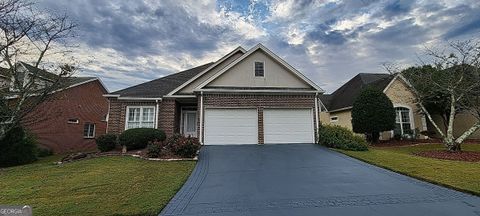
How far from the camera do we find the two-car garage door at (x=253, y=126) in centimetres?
1406

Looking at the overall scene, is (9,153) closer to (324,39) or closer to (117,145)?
(117,145)

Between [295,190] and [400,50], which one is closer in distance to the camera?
[295,190]

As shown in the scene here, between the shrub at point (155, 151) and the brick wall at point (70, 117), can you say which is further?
the brick wall at point (70, 117)

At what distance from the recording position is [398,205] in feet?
17.7

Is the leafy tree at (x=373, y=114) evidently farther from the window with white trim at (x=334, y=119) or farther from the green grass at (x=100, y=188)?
the green grass at (x=100, y=188)

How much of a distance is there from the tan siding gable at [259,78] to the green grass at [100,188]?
247 inches

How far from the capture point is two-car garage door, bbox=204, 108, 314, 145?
1406 cm

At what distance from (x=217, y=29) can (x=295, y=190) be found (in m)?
12.3

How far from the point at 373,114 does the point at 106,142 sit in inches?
657

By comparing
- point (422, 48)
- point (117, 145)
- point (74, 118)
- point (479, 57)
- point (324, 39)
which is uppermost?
point (324, 39)

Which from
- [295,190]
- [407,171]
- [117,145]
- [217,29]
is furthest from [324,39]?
[117,145]

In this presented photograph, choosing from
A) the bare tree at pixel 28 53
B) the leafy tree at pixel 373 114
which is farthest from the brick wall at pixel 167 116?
the leafy tree at pixel 373 114

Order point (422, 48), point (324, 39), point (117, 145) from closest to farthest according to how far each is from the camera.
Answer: point (117, 145) → point (422, 48) → point (324, 39)

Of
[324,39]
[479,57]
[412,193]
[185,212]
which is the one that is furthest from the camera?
[324,39]
